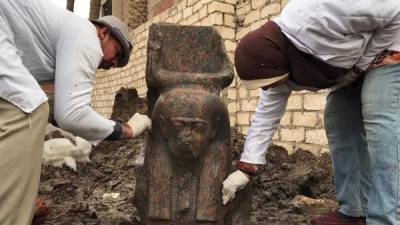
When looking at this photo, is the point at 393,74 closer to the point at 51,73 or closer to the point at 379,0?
the point at 379,0

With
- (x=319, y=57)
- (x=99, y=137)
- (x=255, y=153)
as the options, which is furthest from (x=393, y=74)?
(x=99, y=137)

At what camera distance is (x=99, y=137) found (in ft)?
7.87

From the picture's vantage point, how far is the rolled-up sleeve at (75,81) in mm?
2180

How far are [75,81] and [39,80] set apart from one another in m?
0.31

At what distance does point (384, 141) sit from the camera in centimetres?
205

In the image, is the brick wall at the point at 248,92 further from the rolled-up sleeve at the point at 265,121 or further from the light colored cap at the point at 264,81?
the light colored cap at the point at 264,81

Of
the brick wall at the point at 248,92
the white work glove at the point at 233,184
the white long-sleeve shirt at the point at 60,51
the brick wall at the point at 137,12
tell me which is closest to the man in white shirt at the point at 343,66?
the white work glove at the point at 233,184

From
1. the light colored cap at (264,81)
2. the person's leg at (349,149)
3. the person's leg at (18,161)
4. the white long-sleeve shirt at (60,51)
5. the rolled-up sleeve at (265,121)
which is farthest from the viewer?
the person's leg at (349,149)

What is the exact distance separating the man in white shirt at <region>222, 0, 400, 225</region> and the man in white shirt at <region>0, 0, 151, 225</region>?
0.75 metres

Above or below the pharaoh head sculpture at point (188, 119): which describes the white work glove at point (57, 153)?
below

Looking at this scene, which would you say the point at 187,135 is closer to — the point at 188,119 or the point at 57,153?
the point at 188,119

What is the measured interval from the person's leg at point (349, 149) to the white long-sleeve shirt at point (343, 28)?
44 centimetres

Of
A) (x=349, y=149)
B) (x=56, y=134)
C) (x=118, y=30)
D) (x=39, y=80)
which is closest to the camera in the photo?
(x=39, y=80)

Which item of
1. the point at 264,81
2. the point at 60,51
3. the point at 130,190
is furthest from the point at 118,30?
the point at 130,190
